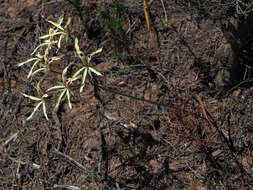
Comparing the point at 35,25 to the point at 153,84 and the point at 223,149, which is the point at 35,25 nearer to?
the point at 153,84

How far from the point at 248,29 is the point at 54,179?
6.16ft

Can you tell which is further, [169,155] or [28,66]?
[28,66]

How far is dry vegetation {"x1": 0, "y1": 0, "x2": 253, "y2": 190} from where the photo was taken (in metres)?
1.89

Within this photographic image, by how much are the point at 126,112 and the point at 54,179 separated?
779 millimetres

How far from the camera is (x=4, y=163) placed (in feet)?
7.17

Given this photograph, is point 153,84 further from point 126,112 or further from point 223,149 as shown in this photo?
point 223,149

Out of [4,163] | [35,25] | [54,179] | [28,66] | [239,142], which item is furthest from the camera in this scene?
[35,25]

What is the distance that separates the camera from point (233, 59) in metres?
1.94

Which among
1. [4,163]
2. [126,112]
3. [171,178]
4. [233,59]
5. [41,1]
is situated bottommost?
[4,163]

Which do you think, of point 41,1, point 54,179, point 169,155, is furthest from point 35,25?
point 169,155

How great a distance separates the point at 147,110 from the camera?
2051mm

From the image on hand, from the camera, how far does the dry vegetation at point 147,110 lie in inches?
74.4

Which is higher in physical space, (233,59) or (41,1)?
(233,59)

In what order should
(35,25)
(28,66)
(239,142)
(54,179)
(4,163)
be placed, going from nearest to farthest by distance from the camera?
(239,142) → (54,179) → (4,163) → (28,66) → (35,25)
